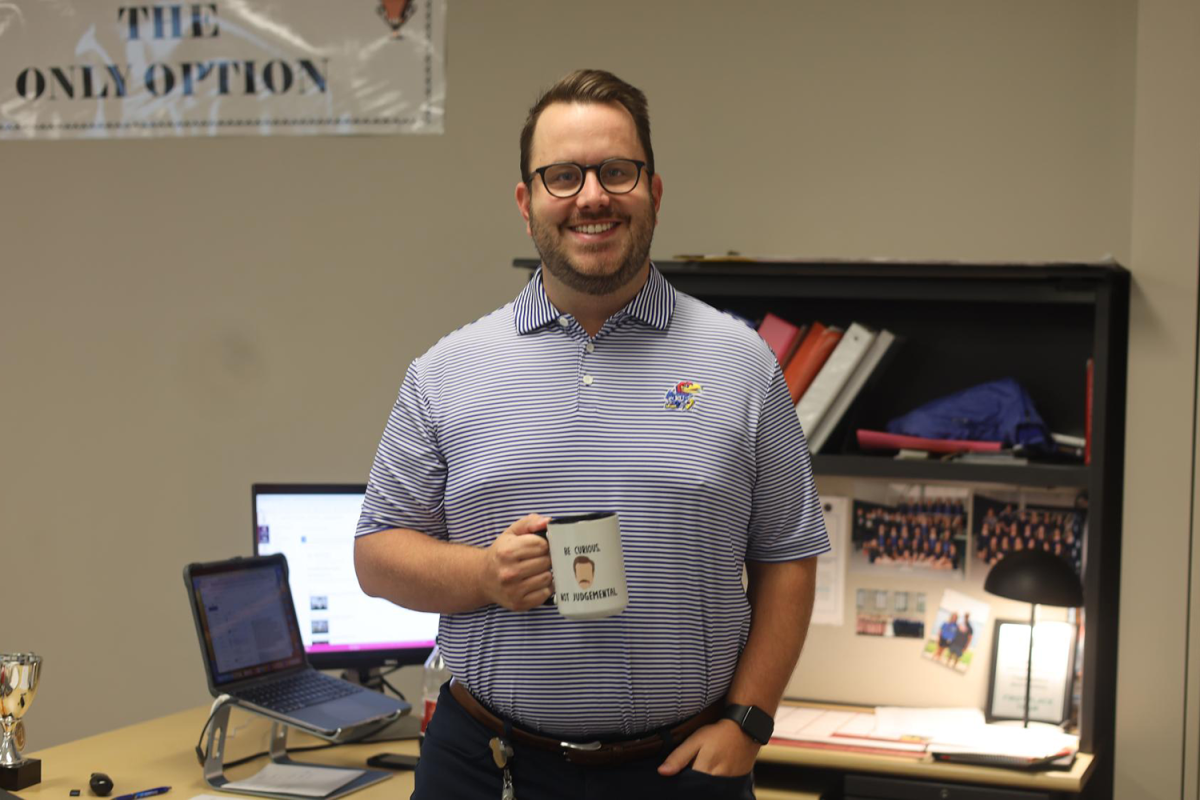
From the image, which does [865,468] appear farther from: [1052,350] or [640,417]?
[640,417]

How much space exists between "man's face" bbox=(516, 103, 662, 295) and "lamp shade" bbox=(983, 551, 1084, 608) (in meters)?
1.26

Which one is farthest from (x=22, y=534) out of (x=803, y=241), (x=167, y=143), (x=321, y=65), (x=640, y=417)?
(x=640, y=417)

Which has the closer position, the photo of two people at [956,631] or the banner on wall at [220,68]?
the photo of two people at [956,631]

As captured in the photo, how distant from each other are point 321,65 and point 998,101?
1.79m

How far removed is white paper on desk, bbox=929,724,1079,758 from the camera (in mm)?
2383

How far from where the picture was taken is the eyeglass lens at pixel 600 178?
1.63 meters

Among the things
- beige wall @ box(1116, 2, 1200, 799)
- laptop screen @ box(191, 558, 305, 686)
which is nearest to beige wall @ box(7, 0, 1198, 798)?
beige wall @ box(1116, 2, 1200, 799)

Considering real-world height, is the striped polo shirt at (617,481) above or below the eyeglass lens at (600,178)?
below

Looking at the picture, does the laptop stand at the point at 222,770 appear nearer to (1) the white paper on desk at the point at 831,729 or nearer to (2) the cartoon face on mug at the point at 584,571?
(1) the white paper on desk at the point at 831,729

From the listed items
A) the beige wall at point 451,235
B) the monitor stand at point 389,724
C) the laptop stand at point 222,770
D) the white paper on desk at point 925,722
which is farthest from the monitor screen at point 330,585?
the white paper on desk at point 925,722

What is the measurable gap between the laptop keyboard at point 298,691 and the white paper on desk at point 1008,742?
1.20 m

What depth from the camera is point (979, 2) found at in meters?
2.84

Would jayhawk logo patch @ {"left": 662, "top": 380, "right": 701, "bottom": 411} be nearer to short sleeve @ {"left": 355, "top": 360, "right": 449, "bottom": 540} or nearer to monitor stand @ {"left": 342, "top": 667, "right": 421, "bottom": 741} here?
short sleeve @ {"left": 355, "top": 360, "right": 449, "bottom": 540}

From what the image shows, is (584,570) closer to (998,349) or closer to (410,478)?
(410,478)
